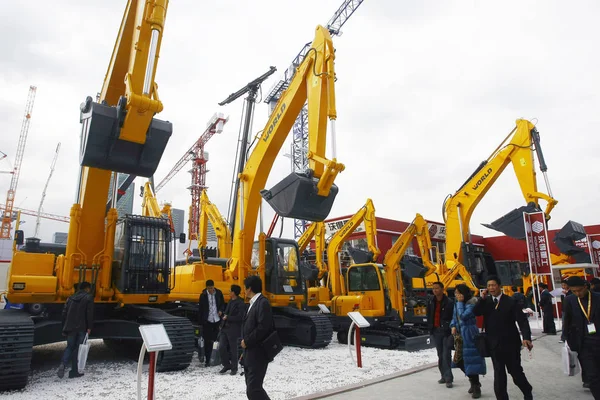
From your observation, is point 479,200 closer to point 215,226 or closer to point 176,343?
point 215,226

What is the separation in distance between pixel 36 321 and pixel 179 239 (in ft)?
11.7

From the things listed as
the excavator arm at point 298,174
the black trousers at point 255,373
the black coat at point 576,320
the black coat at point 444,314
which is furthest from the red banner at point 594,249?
the black trousers at point 255,373

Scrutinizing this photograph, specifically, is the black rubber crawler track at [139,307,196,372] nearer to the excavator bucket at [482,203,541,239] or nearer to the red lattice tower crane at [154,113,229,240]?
the excavator bucket at [482,203,541,239]

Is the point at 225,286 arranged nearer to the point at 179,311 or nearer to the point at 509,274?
the point at 179,311

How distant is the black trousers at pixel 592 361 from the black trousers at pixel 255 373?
137 inches

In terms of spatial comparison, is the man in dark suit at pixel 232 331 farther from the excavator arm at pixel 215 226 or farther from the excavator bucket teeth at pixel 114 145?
the excavator arm at pixel 215 226

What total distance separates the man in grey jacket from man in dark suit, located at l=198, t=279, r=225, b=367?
198 cm

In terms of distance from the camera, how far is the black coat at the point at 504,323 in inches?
196

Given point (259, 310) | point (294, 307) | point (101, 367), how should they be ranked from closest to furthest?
point (259, 310)
point (101, 367)
point (294, 307)

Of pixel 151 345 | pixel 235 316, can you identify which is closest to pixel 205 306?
pixel 235 316

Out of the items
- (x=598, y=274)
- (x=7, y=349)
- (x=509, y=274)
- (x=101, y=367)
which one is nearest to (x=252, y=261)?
(x=101, y=367)

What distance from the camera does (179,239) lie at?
10.8 meters

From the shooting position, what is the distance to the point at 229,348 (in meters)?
7.81

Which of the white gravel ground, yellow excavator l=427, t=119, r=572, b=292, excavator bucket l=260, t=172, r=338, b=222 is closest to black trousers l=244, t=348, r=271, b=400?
the white gravel ground
